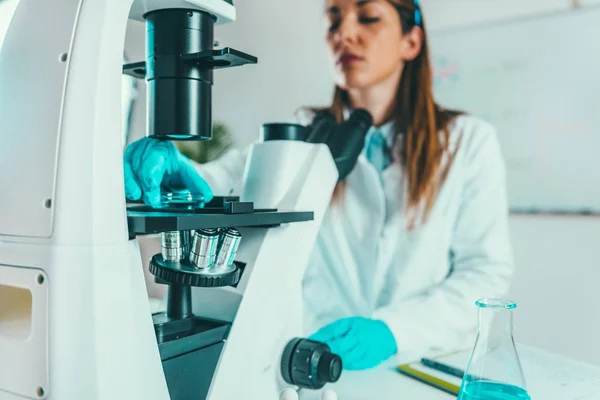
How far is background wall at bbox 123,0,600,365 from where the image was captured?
57.1 inches

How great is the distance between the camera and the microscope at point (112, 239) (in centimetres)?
52

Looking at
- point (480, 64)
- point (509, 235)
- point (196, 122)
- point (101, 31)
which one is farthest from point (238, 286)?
point (480, 64)

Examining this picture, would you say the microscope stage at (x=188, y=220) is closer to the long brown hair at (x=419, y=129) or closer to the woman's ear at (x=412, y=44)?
the long brown hair at (x=419, y=129)

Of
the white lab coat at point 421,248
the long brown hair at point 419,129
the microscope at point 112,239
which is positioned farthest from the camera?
the long brown hair at point 419,129

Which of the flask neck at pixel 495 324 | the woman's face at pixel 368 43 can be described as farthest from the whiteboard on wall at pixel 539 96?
the flask neck at pixel 495 324

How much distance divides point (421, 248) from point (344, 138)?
0.64 m

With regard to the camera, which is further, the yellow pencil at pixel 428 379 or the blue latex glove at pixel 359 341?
the blue latex glove at pixel 359 341

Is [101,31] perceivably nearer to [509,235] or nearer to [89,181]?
[89,181]

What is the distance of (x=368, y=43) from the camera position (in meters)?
1.63

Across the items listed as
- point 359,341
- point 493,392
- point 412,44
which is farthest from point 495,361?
point 412,44

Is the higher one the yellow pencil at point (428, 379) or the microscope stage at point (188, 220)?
the microscope stage at point (188, 220)

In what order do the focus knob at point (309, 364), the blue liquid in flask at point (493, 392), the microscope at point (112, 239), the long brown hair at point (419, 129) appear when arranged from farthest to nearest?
the long brown hair at point (419, 129)
the focus knob at point (309, 364)
the blue liquid in flask at point (493, 392)
the microscope at point (112, 239)

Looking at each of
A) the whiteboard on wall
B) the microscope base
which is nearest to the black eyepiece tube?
the microscope base

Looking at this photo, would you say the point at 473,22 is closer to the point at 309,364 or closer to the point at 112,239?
the point at 309,364
